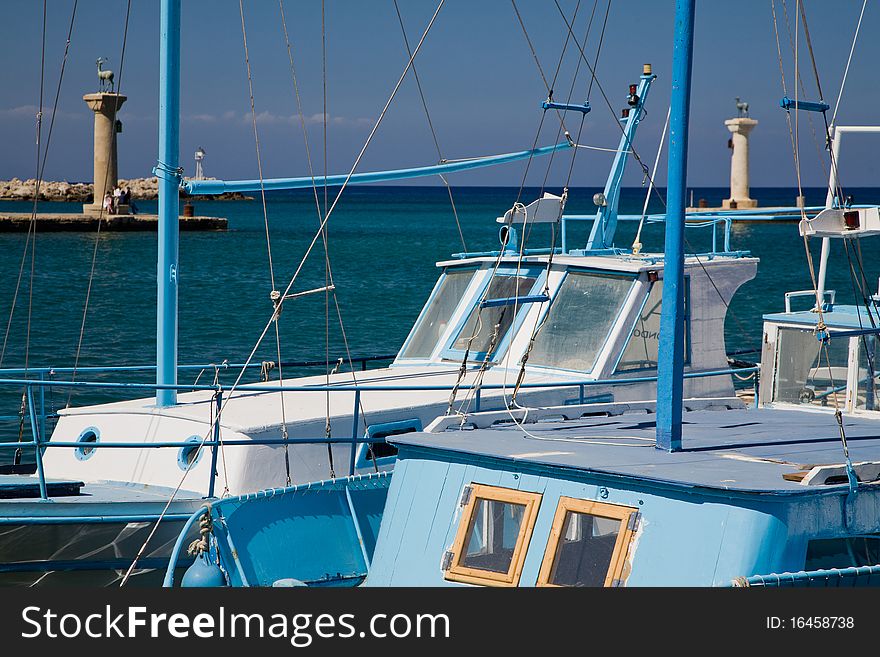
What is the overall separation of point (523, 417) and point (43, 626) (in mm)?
5392

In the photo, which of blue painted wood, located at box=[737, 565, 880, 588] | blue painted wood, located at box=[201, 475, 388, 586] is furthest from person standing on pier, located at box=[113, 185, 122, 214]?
blue painted wood, located at box=[737, 565, 880, 588]

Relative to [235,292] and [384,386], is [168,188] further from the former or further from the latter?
[235,292]

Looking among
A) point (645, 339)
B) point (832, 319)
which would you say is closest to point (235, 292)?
point (645, 339)

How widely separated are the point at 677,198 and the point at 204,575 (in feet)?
16.2

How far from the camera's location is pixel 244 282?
55719 mm

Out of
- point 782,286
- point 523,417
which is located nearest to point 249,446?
point 523,417

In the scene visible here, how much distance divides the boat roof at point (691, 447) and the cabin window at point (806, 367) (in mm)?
732

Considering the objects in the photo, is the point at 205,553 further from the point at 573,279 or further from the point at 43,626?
the point at 573,279

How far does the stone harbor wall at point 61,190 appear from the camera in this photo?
152 meters

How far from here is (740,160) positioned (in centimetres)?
12438

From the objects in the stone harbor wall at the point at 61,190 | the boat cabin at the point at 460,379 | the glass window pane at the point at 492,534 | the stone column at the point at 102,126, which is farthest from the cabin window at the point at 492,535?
the stone harbor wall at the point at 61,190

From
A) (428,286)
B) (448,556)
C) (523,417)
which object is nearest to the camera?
(448,556)

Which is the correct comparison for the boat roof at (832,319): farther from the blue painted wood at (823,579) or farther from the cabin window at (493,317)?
the blue painted wood at (823,579)

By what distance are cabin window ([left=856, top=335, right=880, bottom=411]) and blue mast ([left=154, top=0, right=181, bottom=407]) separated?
7.23 meters
